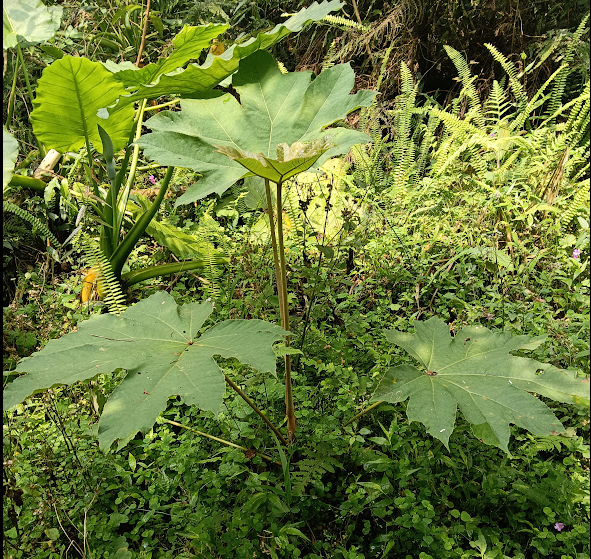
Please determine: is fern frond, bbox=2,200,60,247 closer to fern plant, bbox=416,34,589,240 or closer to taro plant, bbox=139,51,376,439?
taro plant, bbox=139,51,376,439

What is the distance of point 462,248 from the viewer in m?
2.23

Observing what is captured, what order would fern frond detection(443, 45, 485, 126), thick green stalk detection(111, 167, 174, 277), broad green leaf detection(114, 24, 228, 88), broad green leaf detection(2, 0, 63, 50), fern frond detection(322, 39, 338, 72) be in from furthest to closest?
fern frond detection(322, 39, 338, 72) < fern frond detection(443, 45, 485, 126) < thick green stalk detection(111, 167, 174, 277) < broad green leaf detection(2, 0, 63, 50) < broad green leaf detection(114, 24, 228, 88)

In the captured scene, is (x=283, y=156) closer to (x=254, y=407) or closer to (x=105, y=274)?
(x=254, y=407)

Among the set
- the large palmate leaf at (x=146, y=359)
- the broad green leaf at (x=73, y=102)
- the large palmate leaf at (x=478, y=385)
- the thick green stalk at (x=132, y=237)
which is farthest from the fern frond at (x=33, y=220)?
the large palmate leaf at (x=478, y=385)

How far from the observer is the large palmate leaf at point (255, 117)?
1.22m

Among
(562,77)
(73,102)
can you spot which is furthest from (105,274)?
(562,77)

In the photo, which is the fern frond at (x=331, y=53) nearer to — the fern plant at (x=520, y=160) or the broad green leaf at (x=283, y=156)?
the fern plant at (x=520, y=160)

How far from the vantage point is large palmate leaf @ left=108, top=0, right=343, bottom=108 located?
150 centimetres

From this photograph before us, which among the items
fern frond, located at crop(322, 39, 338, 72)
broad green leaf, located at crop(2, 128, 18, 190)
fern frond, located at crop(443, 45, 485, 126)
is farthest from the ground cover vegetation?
fern frond, located at crop(322, 39, 338, 72)

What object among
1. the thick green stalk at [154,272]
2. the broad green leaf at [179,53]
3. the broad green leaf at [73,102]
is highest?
the broad green leaf at [179,53]

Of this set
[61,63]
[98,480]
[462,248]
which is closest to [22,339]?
[98,480]

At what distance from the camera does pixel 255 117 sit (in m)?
1.29

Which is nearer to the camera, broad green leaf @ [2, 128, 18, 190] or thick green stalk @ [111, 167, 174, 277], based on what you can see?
broad green leaf @ [2, 128, 18, 190]

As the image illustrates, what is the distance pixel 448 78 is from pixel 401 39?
437mm
